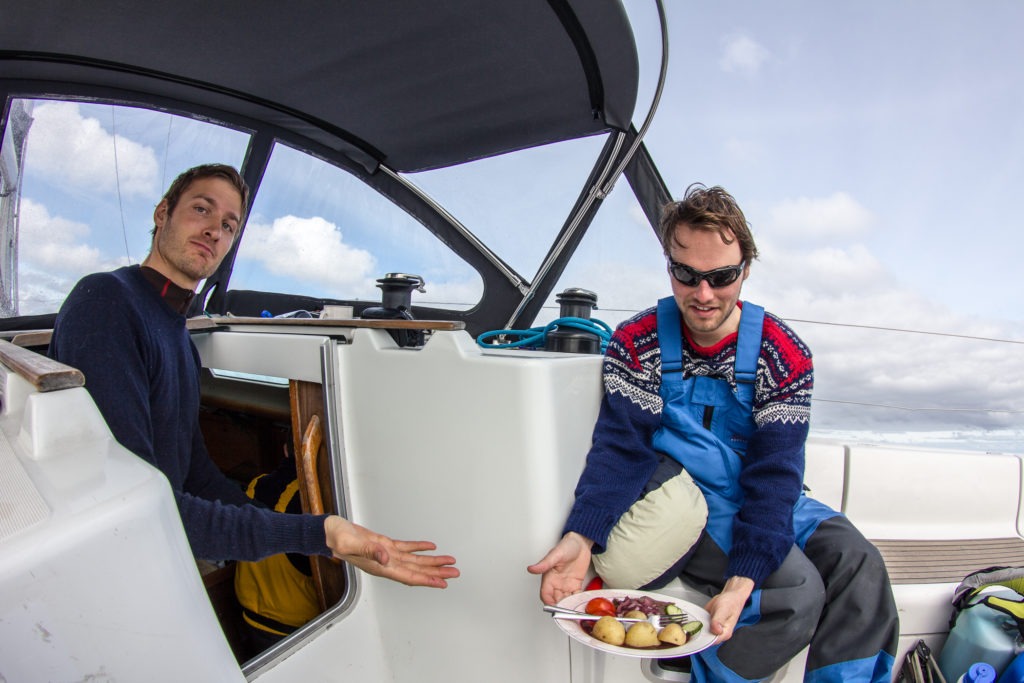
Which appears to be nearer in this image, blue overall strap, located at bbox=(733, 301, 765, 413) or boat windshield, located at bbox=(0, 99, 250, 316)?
blue overall strap, located at bbox=(733, 301, 765, 413)

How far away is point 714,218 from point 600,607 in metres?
0.81

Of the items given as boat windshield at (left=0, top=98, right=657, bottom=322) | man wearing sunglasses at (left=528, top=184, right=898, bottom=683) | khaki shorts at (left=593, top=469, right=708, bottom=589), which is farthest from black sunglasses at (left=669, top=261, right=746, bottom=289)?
boat windshield at (left=0, top=98, right=657, bottom=322)

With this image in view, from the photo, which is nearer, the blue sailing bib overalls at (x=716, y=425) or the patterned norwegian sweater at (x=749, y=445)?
the patterned norwegian sweater at (x=749, y=445)

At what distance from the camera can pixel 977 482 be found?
6.64 ft

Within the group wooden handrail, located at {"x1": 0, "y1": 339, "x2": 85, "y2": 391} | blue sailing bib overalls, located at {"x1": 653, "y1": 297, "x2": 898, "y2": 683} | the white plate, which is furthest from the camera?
blue sailing bib overalls, located at {"x1": 653, "y1": 297, "x2": 898, "y2": 683}

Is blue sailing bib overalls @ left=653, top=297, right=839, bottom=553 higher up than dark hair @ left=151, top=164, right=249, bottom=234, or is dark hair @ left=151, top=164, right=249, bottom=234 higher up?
dark hair @ left=151, top=164, right=249, bottom=234

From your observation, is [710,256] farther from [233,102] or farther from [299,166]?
[299,166]

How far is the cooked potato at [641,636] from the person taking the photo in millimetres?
836

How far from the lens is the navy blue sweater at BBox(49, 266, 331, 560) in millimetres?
Result: 926

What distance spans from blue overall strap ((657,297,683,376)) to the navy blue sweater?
81 cm

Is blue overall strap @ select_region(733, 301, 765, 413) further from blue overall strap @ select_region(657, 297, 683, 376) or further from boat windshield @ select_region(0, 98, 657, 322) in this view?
boat windshield @ select_region(0, 98, 657, 322)

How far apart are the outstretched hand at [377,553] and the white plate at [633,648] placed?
9.8 inches

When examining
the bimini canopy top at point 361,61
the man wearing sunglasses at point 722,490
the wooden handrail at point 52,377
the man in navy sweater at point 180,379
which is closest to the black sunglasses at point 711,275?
the man wearing sunglasses at point 722,490

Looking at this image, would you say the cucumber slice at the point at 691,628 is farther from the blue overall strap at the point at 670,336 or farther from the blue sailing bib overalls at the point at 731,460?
the blue overall strap at the point at 670,336
